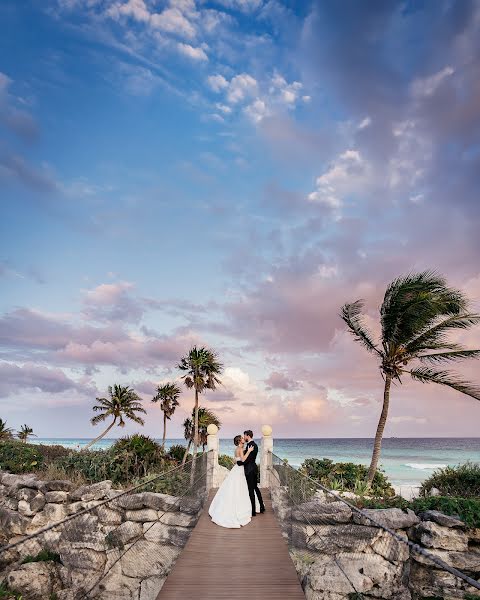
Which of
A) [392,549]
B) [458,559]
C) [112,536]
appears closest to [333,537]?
[392,549]

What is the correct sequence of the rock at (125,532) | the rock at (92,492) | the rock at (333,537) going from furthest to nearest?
the rock at (92,492)
the rock at (125,532)
the rock at (333,537)

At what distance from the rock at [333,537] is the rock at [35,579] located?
6834 mm

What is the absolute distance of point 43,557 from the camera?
11.6 metres

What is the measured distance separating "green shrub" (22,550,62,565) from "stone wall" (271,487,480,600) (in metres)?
5.78

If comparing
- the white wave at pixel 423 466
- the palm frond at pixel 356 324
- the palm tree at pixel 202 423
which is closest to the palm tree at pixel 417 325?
the palm frond at pixel 356 324

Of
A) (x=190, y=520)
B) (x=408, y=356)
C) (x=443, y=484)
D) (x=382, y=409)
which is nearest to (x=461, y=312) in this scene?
(x=408, y=356)

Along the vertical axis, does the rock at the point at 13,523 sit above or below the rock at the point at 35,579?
above

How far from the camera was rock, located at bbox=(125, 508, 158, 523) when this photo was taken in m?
11.9

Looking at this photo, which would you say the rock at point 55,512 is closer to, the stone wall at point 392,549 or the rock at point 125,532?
the rock at point 125,532

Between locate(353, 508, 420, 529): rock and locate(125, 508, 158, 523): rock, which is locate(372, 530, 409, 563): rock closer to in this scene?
locate(353, 508, 420, 529): rock

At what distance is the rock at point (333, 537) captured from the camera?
26.0 feet

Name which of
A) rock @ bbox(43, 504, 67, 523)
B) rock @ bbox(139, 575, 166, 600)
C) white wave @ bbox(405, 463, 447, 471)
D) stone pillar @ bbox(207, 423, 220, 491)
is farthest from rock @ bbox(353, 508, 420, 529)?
white wave @ bbox(405, 463, 447, 471)

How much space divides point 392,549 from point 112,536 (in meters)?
5.86

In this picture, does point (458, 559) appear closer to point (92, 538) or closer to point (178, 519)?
point (178, 519)
